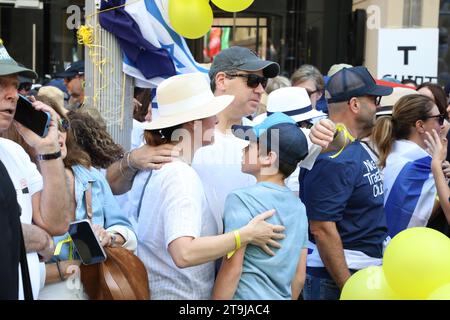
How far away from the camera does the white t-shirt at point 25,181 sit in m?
2.96

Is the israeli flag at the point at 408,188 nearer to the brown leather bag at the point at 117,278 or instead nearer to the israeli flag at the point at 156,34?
the israeli flag at the point at 156,34

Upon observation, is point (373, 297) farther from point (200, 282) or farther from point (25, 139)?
point (25, 139)

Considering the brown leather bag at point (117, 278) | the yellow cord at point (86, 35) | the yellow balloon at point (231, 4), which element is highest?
the yellow balloon at point (231, 4)

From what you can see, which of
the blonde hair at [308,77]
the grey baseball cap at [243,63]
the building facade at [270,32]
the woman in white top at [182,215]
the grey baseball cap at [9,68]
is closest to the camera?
the grey baseball cap at [9,68]

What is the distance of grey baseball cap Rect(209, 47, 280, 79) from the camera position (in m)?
4.09

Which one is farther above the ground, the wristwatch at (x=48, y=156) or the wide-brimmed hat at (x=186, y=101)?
the wide-brimmed hat at (x=186, y=101)

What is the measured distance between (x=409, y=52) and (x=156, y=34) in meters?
4.45

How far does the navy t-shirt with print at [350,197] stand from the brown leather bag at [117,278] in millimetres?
1108

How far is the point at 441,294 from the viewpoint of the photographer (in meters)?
2.66

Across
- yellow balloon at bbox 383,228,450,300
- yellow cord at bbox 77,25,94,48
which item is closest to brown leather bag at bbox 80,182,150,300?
yellow balloon at bbox 383,228,450,300

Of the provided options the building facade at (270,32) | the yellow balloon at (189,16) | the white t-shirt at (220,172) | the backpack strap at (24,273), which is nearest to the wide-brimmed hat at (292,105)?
the yellow balloon at (189,16)

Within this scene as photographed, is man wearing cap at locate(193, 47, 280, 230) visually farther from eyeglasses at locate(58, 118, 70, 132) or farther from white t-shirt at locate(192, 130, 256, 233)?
eyeglasses at locate(58, 118, 70, 132)

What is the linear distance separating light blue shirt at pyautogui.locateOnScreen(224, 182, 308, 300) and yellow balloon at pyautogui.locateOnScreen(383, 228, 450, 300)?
55cm

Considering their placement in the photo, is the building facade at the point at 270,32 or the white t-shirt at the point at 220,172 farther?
the building facade at the point at 270,32
